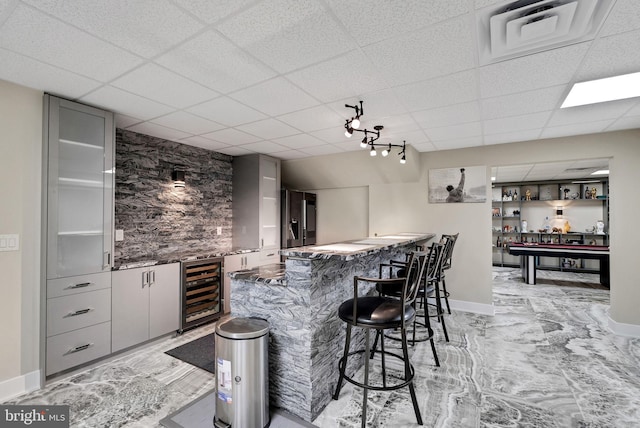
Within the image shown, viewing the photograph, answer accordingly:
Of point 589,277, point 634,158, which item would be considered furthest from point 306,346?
point 589,277

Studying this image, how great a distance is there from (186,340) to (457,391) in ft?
9.87

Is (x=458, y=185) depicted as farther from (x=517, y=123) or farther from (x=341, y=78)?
(x=341, y=78)

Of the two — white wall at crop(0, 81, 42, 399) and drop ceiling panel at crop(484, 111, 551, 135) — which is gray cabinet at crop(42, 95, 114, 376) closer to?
white wall at crop(0, 81, 42, 399)

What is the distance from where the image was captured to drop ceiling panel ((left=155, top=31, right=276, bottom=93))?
198 centimetres

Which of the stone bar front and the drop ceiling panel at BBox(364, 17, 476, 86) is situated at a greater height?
the drop ceiling panel at BBox(364, 17, 476, 86)

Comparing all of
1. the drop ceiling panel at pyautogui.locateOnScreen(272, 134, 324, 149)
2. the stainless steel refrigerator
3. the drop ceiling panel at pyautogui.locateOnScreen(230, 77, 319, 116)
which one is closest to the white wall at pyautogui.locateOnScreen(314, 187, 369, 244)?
the stainless steel refrigerator

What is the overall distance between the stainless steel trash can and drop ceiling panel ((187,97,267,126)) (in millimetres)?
2138

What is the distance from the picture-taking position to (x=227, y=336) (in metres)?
2.00

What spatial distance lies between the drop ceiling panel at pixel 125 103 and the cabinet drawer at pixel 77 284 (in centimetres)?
171

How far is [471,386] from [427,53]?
2.73 m

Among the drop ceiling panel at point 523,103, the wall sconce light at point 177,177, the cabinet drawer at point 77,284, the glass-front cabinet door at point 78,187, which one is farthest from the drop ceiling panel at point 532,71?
the cabinet drawer at point 77,284

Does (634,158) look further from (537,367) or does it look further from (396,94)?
(396,94)

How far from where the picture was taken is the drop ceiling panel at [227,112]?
9.79ft

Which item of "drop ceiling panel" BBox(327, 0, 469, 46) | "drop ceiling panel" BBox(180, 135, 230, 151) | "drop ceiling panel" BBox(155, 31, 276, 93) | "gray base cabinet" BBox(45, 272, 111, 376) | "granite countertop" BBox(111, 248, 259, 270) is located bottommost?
"gray base cabinet" BBox(45, 272, 111, 376)
